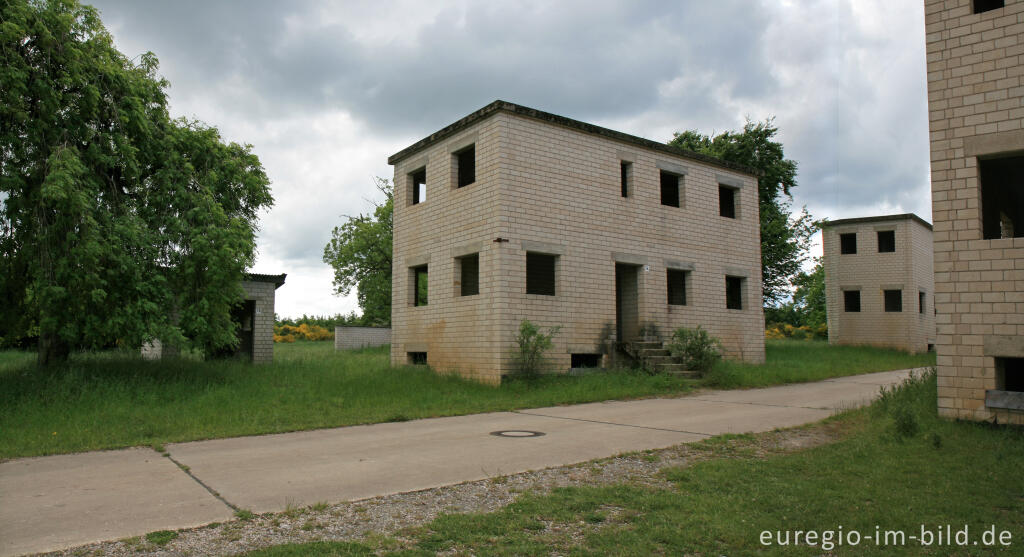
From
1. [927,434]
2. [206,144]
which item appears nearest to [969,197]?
[927,434]

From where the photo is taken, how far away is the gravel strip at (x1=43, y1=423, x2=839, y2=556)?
13.6ft

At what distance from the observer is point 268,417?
32.7ft

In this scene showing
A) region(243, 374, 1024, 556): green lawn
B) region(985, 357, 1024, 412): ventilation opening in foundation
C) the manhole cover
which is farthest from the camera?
the manhole cover

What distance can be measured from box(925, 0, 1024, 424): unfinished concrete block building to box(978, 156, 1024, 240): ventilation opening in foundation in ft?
0.88

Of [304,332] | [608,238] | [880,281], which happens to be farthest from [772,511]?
[304,332]

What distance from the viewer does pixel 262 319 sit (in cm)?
1984

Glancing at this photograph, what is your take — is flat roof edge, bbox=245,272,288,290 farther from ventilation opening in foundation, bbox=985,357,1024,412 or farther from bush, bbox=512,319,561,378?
ventilation opening in foundation, bbox=985,357,1024,412

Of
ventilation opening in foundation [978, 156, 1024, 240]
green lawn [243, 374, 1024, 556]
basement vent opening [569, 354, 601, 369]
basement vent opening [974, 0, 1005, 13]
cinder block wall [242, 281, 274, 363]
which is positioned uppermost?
basement vent opening [974, 0, 1005, 13]

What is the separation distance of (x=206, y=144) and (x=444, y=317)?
6892 mm

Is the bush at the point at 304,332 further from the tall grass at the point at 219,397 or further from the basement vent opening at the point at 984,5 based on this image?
the basement vent opening at the point at 984,5

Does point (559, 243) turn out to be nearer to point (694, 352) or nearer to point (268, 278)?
point (694, 352)

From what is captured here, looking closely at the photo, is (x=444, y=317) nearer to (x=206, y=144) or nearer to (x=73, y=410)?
(x=206, y=144)

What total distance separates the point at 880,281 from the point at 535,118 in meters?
22.5

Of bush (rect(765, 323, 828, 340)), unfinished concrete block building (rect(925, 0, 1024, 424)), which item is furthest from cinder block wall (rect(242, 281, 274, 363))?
bush (rect(765, 323, 828, 340))
